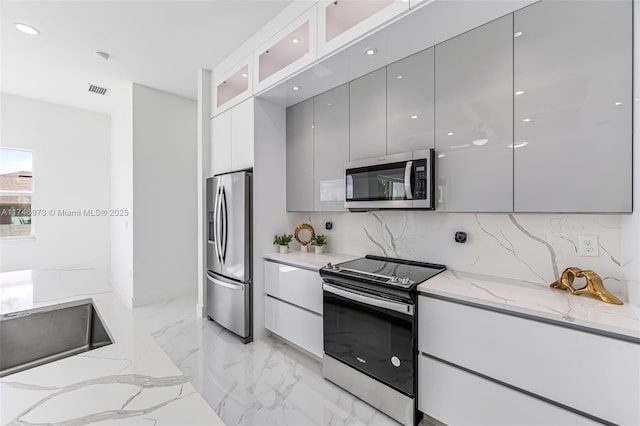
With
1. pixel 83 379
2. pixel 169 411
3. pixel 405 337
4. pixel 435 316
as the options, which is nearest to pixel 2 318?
pixel 83 379

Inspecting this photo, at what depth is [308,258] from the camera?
2621 mm

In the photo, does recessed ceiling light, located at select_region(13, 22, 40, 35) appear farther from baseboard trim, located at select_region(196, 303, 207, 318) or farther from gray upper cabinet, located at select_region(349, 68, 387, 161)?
baseboard trim, located at select_region(196, 303, 207, 318)

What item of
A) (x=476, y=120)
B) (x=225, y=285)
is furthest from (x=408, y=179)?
(x=225, y=285)

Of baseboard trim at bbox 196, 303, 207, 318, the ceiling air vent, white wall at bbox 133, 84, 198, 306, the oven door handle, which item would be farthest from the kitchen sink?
the ceiling air vent

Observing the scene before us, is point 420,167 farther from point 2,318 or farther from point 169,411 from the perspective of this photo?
point 2,318

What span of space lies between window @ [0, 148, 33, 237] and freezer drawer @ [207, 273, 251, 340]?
3.35 meters

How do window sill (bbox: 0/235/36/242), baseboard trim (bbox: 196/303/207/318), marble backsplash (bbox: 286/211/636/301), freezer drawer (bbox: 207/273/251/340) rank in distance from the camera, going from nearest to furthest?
marble backsplash (bbox: 286/211/636/301), freezer drawer (bbox: 207/273/251/340), baseboard trim (bbox: 196/303/207/318), window sill (bbox: 0/235/36/242)

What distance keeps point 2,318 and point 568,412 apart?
2.44 metres

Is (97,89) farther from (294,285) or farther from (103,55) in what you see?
(294,285)

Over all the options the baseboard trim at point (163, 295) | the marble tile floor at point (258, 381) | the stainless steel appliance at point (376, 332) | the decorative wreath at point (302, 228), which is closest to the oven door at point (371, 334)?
the stainless steel appliance at point (376, 332)

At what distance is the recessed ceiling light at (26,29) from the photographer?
258 cm

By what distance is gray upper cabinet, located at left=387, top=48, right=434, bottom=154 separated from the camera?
1.98m

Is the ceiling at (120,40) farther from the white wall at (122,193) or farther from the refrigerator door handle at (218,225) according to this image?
the refrigerator door handle at (218,225)

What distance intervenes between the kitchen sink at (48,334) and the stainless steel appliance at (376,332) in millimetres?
1345
